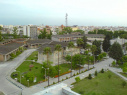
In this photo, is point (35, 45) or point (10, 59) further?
point (35, 45)

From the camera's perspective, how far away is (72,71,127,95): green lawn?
2344 centimetres

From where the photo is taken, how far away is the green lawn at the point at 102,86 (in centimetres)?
2344

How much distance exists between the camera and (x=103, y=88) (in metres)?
25.1

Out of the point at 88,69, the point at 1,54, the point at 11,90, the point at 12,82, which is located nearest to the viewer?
the point at 11,90

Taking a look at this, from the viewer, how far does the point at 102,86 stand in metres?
26.0

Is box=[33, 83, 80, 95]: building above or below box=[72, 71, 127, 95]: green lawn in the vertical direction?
above

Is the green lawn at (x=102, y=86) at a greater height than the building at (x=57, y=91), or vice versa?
the building at (x=57, y=91)

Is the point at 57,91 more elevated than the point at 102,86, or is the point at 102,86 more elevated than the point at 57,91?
the point at 57,91

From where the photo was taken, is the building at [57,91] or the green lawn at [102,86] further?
the green lawn at [102,86]

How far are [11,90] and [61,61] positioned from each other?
2152cm

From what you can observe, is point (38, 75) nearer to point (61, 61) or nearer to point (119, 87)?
point (61, 61)

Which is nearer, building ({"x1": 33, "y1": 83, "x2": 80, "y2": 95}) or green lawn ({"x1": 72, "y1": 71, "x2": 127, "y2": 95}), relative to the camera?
building ({"x1": 33, "y1": 83, "x2": 80, "y2": 95})

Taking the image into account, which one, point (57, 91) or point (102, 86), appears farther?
point (102, 86)

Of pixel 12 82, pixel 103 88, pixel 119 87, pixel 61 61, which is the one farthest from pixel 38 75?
pixel 119 87
